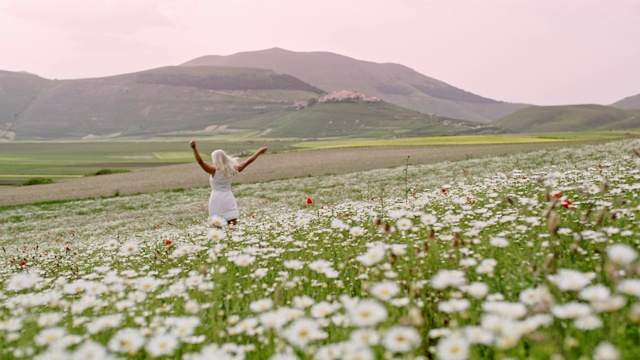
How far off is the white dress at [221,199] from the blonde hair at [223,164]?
0.56 feet

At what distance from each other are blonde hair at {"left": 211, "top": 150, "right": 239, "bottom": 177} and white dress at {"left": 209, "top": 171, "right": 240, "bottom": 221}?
0.17 meters

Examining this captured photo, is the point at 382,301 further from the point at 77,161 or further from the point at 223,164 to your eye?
the point at 77,161

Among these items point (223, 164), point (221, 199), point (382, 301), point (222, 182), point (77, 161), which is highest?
point (223, 164)

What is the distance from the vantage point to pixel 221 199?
38.5ft

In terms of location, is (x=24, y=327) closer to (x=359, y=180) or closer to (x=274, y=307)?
(x=274, y=307)

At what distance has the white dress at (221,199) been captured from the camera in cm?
1167

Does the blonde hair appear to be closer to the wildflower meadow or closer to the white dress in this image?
the white dress

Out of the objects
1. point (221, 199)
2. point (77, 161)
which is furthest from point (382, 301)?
point (77, 161)

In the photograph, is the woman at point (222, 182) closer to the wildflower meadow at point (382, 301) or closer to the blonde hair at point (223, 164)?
the blonde hair at point (223, 164)

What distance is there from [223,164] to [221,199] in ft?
3.10

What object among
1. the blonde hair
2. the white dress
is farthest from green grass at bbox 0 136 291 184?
the blonde hair

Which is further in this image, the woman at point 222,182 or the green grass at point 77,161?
the green grass at point 77,161

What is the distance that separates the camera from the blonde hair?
37.3 feet

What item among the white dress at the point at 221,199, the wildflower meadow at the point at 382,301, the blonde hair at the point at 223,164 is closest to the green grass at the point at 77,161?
the white dress at the point at 221,199
